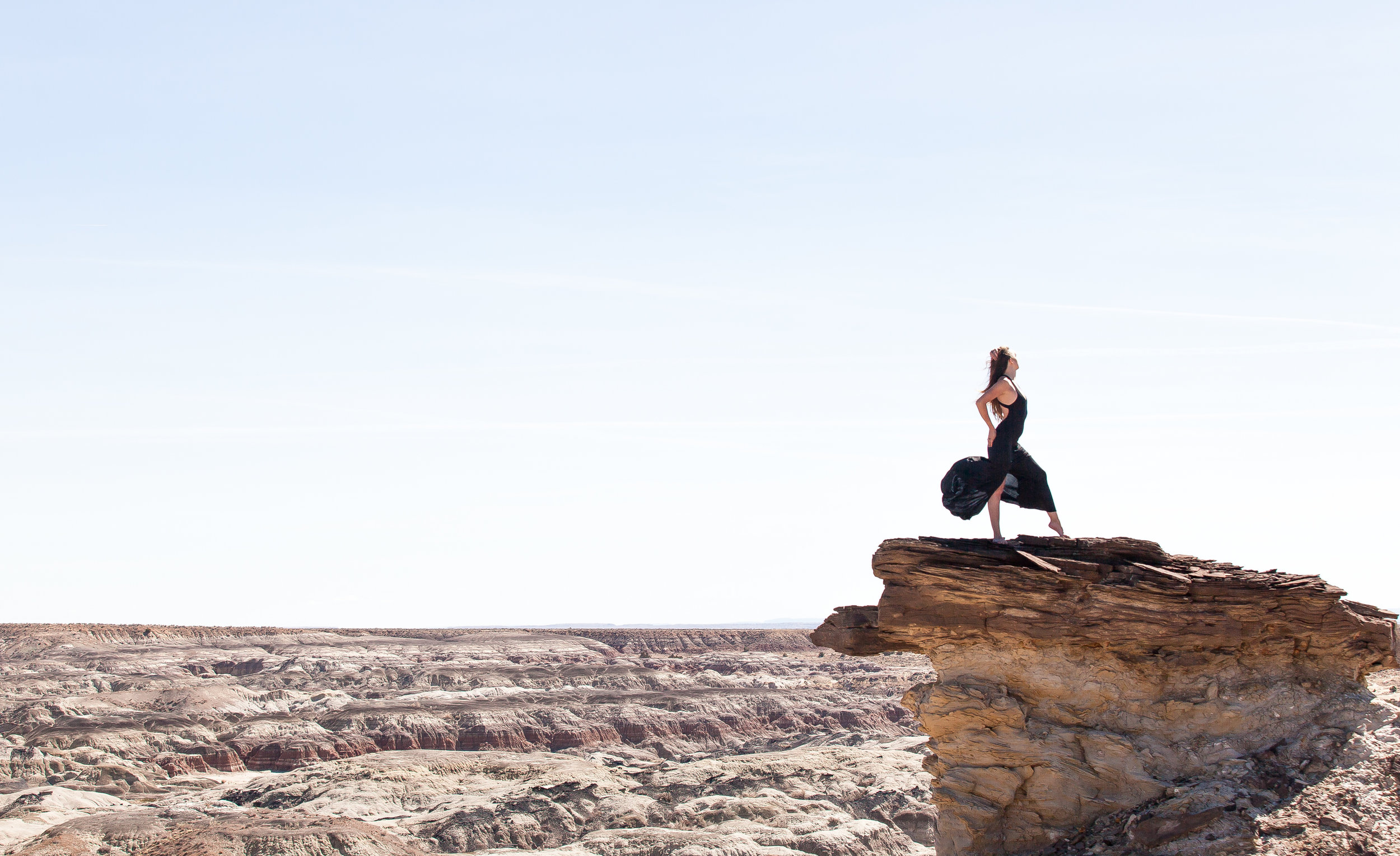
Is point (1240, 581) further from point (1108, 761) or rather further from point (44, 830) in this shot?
point (44, 830)

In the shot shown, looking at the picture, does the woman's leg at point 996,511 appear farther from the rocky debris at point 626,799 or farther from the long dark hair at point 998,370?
the rocky debris at point 626,799

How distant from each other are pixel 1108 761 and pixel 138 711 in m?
72.6

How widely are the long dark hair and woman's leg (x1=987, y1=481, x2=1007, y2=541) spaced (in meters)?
0.73

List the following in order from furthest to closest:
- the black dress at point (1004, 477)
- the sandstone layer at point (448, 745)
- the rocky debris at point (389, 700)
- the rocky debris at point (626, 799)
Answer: the rocky debris at point (389, 700), the sandstone layer at point (448, 745), the rocky debris at point (626, 799), the black dress at point (1004, 477)

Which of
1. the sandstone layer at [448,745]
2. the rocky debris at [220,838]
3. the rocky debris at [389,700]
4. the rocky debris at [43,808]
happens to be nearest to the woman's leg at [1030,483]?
the sandstone layer at [448,745]

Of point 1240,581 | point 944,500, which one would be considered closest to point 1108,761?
point 1240,581

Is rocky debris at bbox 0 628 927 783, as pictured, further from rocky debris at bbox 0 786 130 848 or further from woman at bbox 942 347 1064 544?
woman at bbox 942 347 1064 544

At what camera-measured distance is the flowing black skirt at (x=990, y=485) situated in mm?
11578

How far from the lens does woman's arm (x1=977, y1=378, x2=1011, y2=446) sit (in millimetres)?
11344

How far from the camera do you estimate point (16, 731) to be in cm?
6512

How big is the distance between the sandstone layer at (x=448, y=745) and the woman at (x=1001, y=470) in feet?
90.6

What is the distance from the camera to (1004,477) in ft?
37.7

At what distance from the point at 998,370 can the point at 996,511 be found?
56.0 inches

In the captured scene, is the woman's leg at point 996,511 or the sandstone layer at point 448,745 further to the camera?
the sandstone layer at point 448,745
